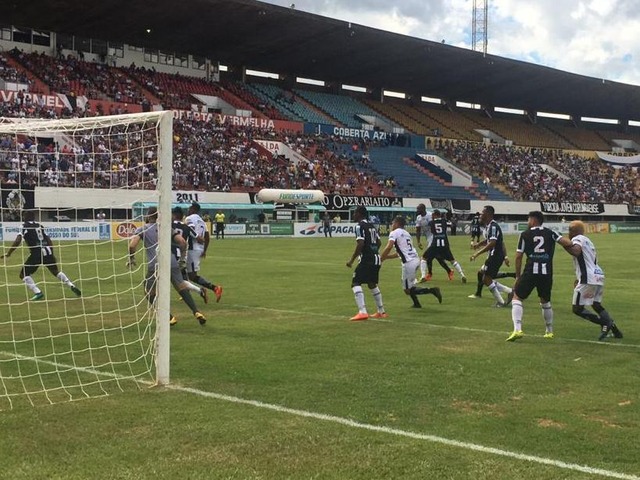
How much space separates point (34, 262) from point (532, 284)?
1040 centimetres

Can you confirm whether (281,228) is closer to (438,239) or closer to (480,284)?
(438,239)

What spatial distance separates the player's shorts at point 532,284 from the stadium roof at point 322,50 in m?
44.1

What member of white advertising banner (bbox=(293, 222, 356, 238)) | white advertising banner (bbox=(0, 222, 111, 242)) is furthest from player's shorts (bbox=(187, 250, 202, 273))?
white advertising banner (bbox=(293, 222, 356, 238))

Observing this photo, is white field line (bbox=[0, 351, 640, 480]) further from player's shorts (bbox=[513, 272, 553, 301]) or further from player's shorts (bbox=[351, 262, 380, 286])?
player's shorts (bbox=[351, 262, 380, 286])

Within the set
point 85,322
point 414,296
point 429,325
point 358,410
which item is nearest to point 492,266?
point 414,296

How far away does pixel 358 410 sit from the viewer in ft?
22.7

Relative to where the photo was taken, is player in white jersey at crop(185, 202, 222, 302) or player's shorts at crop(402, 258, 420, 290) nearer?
player's shorts at crop(402, 258, 420, 290)

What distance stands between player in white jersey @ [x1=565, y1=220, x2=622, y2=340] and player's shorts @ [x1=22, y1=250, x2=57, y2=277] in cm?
1038

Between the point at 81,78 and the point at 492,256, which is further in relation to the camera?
the point at 81,78

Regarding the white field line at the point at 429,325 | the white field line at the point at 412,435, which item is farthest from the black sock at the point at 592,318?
the white field line at the point at 412,435

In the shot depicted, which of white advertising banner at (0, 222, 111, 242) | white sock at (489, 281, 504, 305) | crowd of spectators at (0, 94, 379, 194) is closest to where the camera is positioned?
white sock at (489, 281, 504, 305)

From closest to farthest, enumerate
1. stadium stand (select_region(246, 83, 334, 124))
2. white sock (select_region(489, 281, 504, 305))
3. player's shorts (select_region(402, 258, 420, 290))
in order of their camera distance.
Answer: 1. player's shorts (select_region(402, 258, 420, 290))
2. white sock (select_region(489, 281, 504, 305))
3. stadium stand (select_region(246, 83, 334, 124))

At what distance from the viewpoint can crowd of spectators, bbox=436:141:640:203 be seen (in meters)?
68.0

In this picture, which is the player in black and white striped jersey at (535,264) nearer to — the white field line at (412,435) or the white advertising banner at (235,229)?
the white field line at (412,435)
